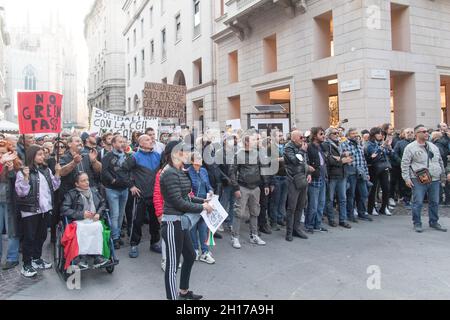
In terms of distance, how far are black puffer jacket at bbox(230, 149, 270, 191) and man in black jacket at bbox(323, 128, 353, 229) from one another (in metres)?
1.93

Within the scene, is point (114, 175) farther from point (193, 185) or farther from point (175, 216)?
point (175, 216)

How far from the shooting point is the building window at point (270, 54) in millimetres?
18406

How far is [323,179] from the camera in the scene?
8.06 metres

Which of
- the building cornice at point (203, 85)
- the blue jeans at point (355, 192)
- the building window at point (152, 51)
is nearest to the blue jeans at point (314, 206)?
the blue jeans at point (355, 192)

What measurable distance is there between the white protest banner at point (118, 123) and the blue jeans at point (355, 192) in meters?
5.63

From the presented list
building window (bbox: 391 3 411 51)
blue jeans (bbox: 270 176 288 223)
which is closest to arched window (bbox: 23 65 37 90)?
building window (bbox: 391 3 411 51)

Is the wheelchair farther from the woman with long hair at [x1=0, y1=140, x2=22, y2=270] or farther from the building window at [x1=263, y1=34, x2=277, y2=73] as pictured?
the building window at [x1=263, y1=34, x2=277, y2=73]

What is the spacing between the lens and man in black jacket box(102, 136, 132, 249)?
6.80m

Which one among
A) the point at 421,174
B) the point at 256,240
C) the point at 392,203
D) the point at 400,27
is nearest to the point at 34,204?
the point at 256,240

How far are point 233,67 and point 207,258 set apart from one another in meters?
16.8

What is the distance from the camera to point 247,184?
714 cm

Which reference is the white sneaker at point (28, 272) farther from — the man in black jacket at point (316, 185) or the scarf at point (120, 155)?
the man in black jacket at point (316, 185)

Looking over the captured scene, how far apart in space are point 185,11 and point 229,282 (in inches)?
956

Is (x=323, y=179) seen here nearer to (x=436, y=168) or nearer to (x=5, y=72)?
(x=436, y=168)
